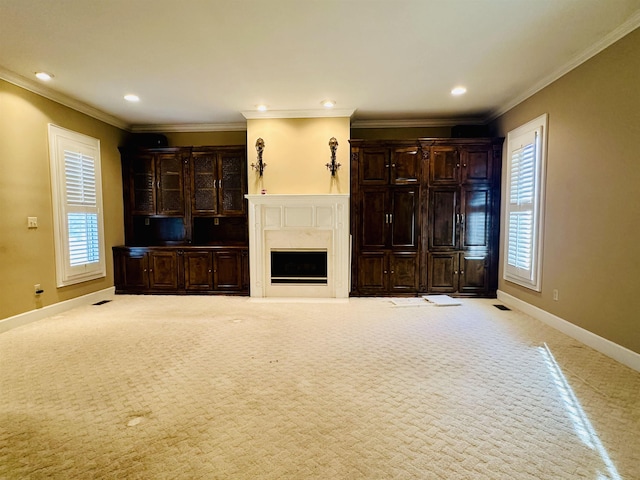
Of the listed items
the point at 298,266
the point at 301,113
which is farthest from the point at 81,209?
the point at 301,113

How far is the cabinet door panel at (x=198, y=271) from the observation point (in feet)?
16.9

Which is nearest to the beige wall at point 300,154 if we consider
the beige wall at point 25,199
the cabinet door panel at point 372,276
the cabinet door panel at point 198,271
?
the cabinet door panel at point 372,276

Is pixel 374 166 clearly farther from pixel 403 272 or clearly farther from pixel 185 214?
pixel 185 214

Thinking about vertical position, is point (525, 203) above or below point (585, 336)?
above

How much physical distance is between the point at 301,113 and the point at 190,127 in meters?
2.19

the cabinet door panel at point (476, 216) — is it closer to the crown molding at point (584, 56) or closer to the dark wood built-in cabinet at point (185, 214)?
the crown molding at point (584, 56)

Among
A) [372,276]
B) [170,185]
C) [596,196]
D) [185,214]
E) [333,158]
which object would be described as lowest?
[372,276]

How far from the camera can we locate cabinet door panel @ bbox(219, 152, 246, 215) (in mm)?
5312

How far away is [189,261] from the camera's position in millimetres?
5156

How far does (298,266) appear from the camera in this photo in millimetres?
5188

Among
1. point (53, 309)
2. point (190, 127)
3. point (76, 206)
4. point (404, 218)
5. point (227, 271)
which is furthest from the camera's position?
point (190, 127)

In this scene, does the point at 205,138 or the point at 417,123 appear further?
the point at 205,138

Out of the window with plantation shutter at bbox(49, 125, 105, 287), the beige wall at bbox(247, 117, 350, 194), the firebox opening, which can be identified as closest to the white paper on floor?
the firebox opening

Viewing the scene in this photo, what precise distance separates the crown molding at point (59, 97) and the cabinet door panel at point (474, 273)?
6073 millimetres
